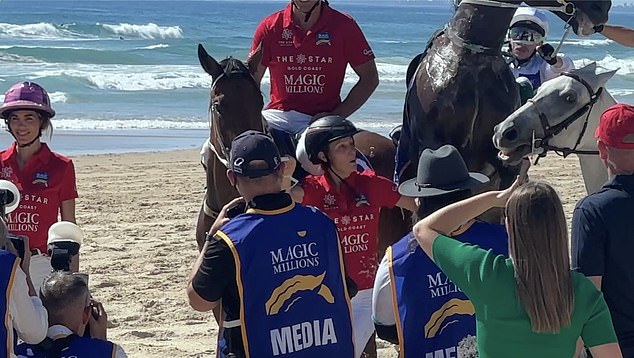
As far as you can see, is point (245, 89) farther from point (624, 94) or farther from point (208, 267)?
point (624, 94)

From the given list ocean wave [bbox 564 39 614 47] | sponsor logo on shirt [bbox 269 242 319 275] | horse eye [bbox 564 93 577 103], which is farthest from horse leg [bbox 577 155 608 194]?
ocean wave [bbox 564 39 614 47]

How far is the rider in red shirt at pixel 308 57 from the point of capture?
6.70m

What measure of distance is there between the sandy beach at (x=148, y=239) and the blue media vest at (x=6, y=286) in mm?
3681

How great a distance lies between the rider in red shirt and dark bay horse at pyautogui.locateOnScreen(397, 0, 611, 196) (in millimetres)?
777

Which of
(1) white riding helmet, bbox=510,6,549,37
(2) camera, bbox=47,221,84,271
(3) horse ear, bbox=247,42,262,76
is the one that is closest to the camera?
(2) camera, bbox=47,221,84,271

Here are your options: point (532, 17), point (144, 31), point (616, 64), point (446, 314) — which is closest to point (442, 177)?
point (446, 314)

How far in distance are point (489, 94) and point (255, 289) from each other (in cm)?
259

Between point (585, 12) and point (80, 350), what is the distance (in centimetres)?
351

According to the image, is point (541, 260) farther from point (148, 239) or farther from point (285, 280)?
point (148, 239)

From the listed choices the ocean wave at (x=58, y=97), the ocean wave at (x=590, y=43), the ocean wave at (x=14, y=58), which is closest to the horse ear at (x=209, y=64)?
the ocean wave at (x=58, y=97)

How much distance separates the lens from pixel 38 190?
5.64 m

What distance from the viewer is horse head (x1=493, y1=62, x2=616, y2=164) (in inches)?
222

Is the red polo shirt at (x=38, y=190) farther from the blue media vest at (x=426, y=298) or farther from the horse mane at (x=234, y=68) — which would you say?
the blue media vest at (x=426, y=298)

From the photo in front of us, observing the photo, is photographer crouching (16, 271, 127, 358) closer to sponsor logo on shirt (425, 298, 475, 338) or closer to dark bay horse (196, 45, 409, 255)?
sponsor logo on shirt (425, 298, 475, 338)
